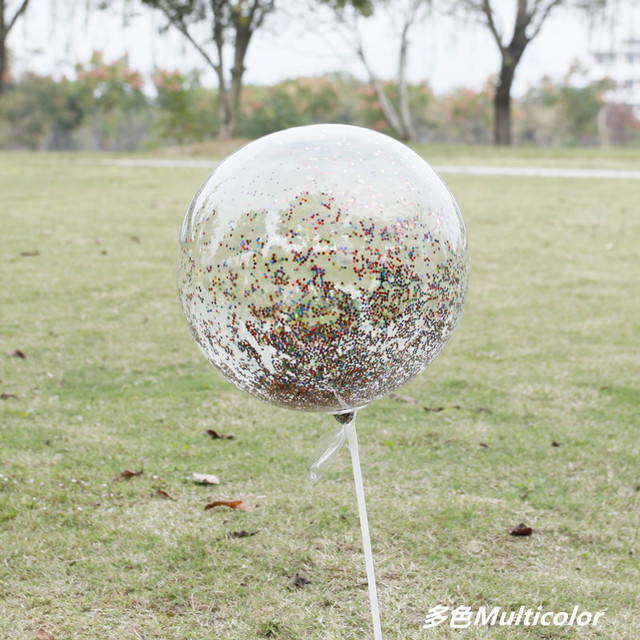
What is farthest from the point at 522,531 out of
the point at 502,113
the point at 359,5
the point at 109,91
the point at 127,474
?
the point at 109,91

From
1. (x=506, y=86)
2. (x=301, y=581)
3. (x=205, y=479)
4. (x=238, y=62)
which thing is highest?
(x=238, y=62)

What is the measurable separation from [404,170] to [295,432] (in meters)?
2.12

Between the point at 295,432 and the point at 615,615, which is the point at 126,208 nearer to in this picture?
the point at 295,432

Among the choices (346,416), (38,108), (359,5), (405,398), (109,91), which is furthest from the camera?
(38,108)

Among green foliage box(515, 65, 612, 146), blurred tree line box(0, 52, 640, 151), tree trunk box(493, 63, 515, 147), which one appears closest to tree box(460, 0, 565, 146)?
tree trunk box(493, 63, 515, 147)

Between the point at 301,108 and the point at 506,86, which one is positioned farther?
the point at 301,108

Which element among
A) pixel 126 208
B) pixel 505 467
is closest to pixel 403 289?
pixel 505 467

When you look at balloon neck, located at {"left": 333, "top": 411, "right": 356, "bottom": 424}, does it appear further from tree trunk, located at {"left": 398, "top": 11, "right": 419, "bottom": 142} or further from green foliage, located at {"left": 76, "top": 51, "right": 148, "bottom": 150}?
green foliage, located at {"left": 76, "top": 51, "right": 148, "bottom": 150}

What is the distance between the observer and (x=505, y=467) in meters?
3.42

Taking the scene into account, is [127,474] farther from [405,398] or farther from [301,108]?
[301,108]

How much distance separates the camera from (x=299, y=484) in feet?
10.6

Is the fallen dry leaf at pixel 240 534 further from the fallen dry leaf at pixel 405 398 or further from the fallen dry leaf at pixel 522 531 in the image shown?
the fallen dry leaf at pixel 405 398

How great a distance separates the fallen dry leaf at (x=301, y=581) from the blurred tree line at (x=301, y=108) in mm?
30871

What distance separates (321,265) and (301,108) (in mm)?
47036
